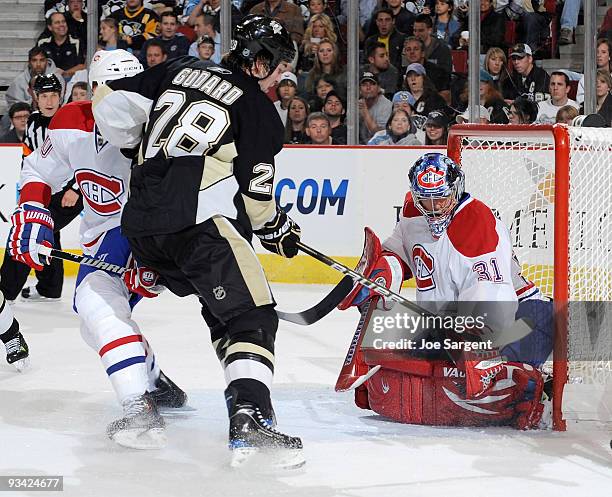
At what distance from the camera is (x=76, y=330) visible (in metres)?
4.73

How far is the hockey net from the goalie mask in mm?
257

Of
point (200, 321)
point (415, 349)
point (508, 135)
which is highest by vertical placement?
point (508, 135)

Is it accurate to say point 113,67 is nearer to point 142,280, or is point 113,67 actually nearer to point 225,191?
point 142,280

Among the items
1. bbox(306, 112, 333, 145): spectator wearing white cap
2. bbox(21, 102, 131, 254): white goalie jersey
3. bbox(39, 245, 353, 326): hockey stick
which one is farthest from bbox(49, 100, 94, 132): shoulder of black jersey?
bbox(306, 112, 333, 145): spectator wearing white cap

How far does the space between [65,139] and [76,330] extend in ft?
5.39

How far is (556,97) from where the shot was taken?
19.6 ft

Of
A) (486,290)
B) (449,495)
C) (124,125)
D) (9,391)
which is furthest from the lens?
(9,391)

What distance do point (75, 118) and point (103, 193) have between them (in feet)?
0.82

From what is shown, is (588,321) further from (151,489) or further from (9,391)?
(9,391)

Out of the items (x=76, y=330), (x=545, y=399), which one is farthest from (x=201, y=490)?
(x=76, y=330)

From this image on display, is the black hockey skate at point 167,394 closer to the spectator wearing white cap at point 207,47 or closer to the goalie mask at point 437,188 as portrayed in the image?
the goalie mask at point 437,188

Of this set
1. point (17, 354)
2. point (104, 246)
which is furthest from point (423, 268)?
point (17, 354)

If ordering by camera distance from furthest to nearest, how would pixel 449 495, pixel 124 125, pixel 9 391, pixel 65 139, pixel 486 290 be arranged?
pixel 9 391
pixel 65 139
pixel 486 290
pixel 124 125
pixel 449 495

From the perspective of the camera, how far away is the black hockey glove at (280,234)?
2.80 m
